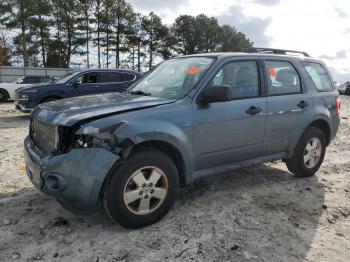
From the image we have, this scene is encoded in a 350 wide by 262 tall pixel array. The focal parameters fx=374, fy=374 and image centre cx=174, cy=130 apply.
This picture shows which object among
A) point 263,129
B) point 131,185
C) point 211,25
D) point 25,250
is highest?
point 211,25

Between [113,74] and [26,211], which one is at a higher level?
[113,74]

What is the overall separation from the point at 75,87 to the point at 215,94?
8588 mm

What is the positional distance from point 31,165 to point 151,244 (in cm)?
145

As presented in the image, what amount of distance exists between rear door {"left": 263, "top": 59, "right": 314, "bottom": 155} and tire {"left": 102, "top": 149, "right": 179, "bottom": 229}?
65.1 inches

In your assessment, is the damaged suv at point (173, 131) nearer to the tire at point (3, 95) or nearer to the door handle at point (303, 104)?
the door handle at point (303, 104)

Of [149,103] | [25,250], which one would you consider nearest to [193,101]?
[149,103]

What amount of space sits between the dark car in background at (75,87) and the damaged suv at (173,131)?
6.72 meters

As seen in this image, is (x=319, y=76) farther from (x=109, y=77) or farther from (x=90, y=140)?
(x=109, y=77)

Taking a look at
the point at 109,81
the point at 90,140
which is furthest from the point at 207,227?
the point at 109,81

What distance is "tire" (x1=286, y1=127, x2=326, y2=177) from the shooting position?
5.39m

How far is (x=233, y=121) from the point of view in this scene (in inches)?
171

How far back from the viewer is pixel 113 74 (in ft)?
41.1

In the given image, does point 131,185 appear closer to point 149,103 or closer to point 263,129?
point 149,103

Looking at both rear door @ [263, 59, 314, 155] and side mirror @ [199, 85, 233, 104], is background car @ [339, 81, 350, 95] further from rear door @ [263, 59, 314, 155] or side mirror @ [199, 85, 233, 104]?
side mirror @ [199, 85, 233, 104]
